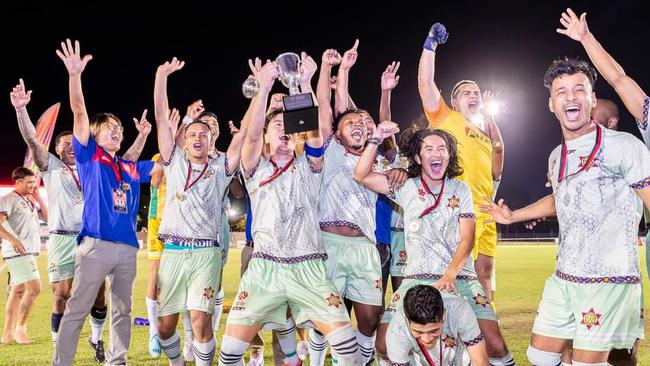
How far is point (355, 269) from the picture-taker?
6051 millimetres

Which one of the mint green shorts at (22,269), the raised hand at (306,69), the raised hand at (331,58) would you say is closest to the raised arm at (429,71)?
the raised hand at (331,58)

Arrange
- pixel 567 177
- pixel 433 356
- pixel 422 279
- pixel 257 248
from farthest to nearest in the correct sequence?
1. pixel 257 248
2. pixel 422 279
3. pixel 433 356
4. pixel 567 177

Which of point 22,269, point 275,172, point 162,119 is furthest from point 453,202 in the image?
point 22,269

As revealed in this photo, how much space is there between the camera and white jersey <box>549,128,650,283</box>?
434cm

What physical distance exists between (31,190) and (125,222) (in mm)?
4504

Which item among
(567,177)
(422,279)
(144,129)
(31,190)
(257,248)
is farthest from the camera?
(31,190)

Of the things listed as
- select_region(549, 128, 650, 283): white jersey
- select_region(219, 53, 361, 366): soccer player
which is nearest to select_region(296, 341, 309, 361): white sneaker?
select_region(219, 53, 361, 366): soccer player

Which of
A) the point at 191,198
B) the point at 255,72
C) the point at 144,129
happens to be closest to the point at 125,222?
the point at 191,198

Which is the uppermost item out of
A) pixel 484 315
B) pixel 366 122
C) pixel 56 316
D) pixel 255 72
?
pixel 255 72

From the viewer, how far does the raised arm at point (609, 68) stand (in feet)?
14.9

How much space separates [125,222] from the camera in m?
6.70

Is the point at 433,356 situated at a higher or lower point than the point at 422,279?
lower

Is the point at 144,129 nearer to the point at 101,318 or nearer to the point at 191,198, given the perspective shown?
the point at 191,198

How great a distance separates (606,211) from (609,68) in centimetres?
103
